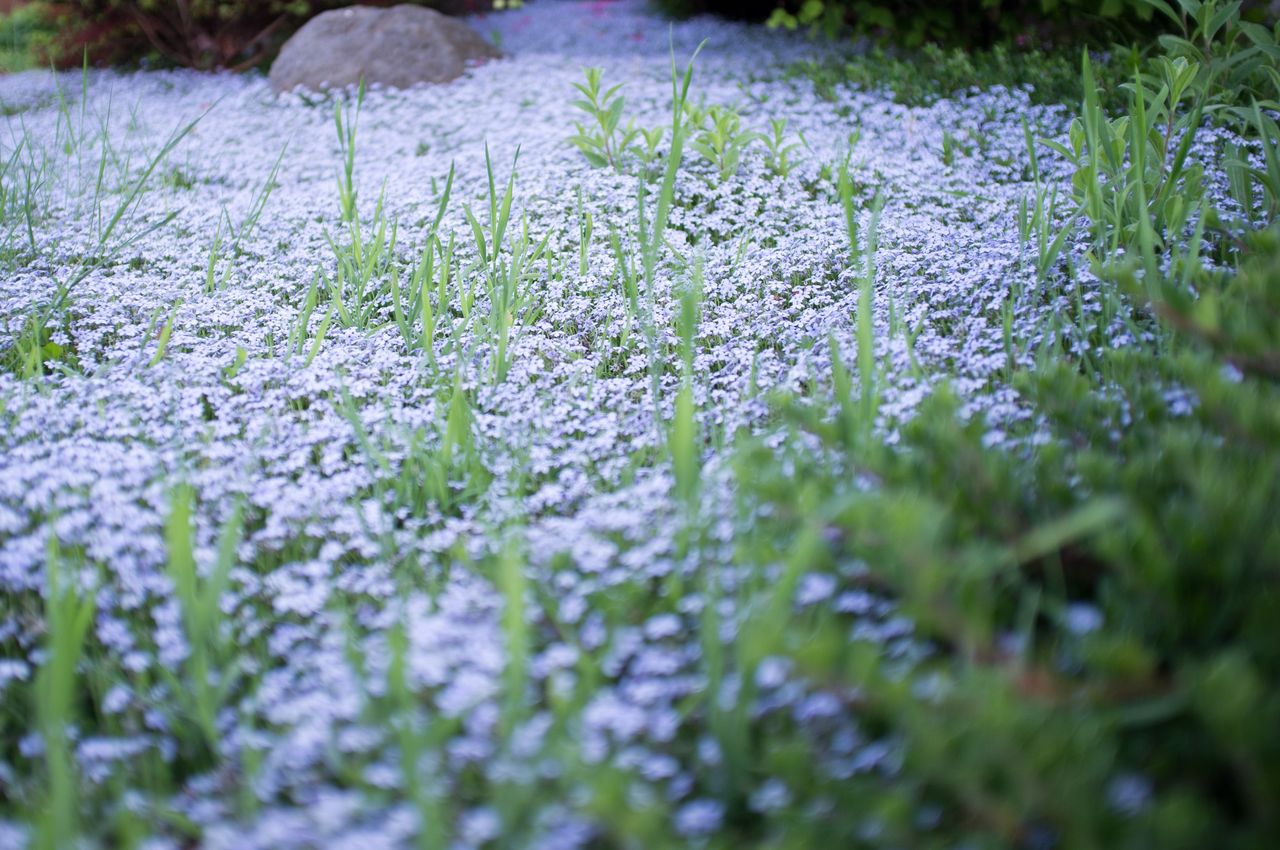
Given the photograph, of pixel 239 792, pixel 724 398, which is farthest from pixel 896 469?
pixel 239 792

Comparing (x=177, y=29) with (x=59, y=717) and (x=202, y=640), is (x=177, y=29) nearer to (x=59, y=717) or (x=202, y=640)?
(x=202, y=640)

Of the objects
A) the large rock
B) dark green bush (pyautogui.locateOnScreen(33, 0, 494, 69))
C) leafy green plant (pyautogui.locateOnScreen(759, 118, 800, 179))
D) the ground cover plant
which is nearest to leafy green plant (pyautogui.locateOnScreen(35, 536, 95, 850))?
the ground cover plant

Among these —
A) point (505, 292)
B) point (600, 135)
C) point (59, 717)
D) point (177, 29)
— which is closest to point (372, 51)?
point (177, 29)

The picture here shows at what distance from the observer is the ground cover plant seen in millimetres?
1010

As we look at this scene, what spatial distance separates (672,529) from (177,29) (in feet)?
28.1

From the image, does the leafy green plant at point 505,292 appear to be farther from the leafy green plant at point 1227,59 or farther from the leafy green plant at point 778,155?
the leafy green plant at point 1227,59

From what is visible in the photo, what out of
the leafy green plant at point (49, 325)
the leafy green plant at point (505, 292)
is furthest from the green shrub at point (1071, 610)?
the leafy green plant at point (49, 325)

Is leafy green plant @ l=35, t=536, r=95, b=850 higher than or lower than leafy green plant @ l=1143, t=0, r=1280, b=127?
lower

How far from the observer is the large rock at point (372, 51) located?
6.28 metres

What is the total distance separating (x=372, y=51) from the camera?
636 cm

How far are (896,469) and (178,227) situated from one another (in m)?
3.42

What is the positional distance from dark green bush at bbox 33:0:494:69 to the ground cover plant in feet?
17.7

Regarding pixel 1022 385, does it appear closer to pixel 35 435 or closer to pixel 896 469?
pixel 896 469

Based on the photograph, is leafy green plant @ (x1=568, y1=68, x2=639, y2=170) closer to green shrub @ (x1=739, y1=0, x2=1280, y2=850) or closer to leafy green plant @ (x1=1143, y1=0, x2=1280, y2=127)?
leafy green plant @ (x1=1143, y1=0, x2=1280, y2=127)
